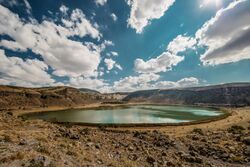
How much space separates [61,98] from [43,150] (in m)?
184

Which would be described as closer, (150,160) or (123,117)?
(150,160)

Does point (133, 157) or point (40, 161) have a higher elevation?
point (40, 161)

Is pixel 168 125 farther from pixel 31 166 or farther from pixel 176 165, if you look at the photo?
pixel 31 166

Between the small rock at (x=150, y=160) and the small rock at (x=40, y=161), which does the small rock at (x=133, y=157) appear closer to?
the small rock at (x=150, y=160)

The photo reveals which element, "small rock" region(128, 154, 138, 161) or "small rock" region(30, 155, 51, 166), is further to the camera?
"small rock" region(128, 154, 138, 161)

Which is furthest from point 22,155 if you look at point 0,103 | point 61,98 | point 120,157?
point 61,98

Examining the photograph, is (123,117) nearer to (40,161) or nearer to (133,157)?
(133,157)

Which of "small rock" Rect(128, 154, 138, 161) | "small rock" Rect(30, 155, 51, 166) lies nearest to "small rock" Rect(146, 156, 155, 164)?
"small rock" Rect(128, 154, 138, 161)

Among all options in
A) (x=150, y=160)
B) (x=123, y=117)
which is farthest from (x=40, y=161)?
(x=123, y=117)

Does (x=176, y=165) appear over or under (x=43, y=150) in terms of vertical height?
under

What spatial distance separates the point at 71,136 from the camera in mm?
22953

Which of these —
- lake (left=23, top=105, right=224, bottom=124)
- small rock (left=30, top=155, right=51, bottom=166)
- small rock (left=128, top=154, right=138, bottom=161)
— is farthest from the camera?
lake (left=23, top=105, right=224, bottom=124)

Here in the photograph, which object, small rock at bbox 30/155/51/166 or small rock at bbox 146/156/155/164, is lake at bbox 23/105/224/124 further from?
small rock at bbox 30/155/51/166

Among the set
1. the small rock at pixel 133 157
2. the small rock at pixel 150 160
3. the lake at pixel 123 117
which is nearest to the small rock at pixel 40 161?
the small rock at pixel 133 157
